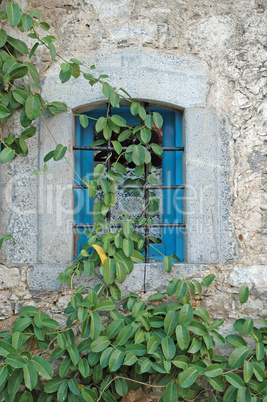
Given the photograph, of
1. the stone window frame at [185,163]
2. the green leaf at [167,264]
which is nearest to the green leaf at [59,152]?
the stone window frame at [185,163]

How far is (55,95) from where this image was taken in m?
2.39

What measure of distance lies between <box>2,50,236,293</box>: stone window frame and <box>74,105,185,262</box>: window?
0.12 metres

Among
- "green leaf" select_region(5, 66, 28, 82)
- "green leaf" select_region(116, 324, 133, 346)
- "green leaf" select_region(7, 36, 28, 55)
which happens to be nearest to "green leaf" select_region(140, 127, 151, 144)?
"green leaf" select_region(5, 66, 28, 82)

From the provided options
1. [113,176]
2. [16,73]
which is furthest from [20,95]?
[113,176]

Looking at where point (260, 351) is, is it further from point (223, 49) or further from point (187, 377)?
point (223, 49)

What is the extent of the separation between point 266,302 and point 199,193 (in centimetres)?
80

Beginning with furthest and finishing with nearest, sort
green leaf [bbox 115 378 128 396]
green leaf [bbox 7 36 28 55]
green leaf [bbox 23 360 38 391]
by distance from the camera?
green leaf [bbox 7 36 28 55]
green leaf [bbox 115 378 128 396]
green leaf [bbox 23 360 38 391]

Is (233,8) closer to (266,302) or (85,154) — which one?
(85,154)

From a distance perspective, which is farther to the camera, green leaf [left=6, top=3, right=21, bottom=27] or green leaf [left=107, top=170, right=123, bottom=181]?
green leaf [left=107, top=170, right=123, bottom=181]

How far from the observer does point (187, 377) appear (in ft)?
6.35

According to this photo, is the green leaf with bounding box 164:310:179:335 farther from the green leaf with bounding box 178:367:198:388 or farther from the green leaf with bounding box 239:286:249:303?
the green leaf with bounding box 239:286:249:303

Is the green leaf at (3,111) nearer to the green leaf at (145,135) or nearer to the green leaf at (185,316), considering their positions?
the green leaf at (145,135)

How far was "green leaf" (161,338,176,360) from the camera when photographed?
2.01 meters

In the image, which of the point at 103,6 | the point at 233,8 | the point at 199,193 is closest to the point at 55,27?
the point at 103,6
